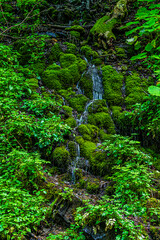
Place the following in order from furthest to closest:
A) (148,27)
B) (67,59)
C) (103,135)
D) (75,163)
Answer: (67,59), (103,135), (75,163), (148,27)

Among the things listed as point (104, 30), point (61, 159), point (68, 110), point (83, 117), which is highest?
Result: point (104, 30)

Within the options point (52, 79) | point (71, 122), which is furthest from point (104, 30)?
point (71, 122)

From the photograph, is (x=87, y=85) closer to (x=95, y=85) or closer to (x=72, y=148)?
(x=95, y=85)

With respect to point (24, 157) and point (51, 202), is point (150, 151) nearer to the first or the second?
point (51, 202)

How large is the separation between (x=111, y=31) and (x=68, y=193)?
9.18 meters

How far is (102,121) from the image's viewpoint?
6324mm

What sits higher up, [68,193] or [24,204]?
[24,204]

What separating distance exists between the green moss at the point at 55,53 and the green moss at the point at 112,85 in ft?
7.96

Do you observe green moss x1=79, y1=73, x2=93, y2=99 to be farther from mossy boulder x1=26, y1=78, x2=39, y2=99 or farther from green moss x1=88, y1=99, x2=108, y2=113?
mossy boulder x1=26, y1=78, x2=39, y2=99

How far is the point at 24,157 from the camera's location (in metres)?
3.61

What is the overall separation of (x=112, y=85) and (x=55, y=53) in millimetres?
3346

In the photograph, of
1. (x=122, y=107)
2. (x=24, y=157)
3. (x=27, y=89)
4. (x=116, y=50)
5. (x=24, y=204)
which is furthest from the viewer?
(x=116, y=50)

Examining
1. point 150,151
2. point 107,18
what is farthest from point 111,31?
point 150,151

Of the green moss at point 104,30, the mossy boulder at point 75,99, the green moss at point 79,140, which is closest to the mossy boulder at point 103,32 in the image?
the green moss at point 104,30
